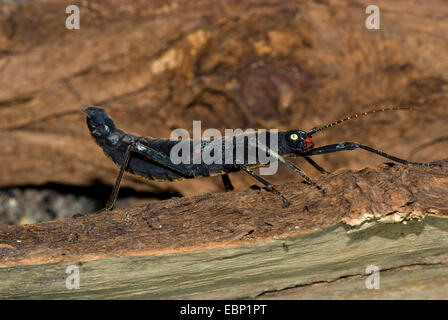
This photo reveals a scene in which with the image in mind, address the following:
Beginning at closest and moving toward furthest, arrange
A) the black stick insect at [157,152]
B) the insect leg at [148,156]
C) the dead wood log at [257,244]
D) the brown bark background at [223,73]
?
the dead wood log at [257,244]
the black stick insect at [157,152]
the insect leg at [148,156]
the brown bark background at [223,73]

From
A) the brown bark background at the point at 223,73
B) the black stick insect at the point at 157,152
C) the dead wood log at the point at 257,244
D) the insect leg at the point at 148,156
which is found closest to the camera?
the dead wood log at the point at 257,244

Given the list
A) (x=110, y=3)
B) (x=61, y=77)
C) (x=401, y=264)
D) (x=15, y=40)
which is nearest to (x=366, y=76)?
(x=401, y=264)

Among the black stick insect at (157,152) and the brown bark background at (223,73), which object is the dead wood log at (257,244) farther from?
the brown bark background at (223,73)

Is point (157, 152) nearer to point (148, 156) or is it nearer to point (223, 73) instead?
point (148, 156)

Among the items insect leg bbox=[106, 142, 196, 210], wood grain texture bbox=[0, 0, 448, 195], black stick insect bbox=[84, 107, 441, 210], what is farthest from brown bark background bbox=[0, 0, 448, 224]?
insect leg bbox=[106, 142, 196, 210]

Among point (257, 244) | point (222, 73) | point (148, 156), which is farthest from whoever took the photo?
point (222, 73)

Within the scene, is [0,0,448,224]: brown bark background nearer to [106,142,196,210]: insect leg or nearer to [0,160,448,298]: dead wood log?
[106,142,196,210]: insect leg

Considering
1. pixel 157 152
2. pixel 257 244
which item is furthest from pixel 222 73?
pixel 257 244

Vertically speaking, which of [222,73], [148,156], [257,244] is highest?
[222,73]

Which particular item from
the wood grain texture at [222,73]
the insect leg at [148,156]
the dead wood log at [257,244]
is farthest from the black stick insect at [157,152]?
the wood grain texture at [222,73]
